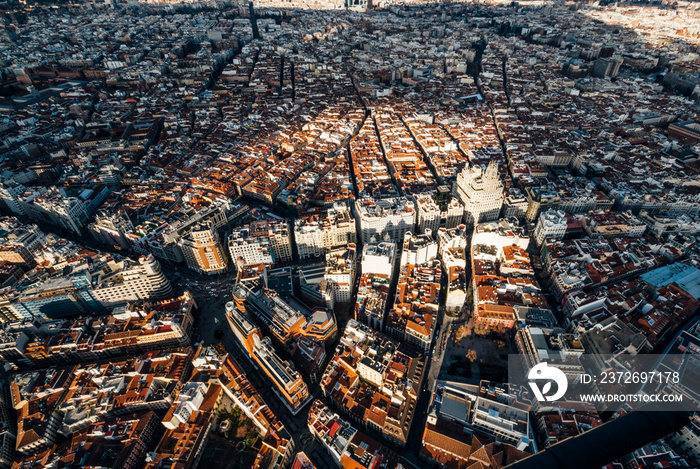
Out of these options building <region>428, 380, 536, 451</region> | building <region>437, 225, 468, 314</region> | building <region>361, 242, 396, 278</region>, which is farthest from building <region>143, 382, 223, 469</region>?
building <region>437, 225, 468, 314</region>

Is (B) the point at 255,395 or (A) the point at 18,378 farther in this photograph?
(A) the point at 18,378

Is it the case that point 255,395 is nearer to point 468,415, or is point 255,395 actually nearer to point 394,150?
point 468,415

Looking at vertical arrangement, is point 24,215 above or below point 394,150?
below

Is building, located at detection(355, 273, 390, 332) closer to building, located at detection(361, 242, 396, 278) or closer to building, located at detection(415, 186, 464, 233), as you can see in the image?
building, located at detection(361, 242, 396, 278)

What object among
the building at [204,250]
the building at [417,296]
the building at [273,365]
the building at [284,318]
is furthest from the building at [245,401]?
the building at [417,296]

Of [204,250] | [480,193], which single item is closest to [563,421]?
[480,193]

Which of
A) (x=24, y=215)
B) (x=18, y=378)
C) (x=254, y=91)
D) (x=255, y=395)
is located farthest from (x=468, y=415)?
(x=254, y=91)

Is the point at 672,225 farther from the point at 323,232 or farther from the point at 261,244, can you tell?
the point at 261,244
